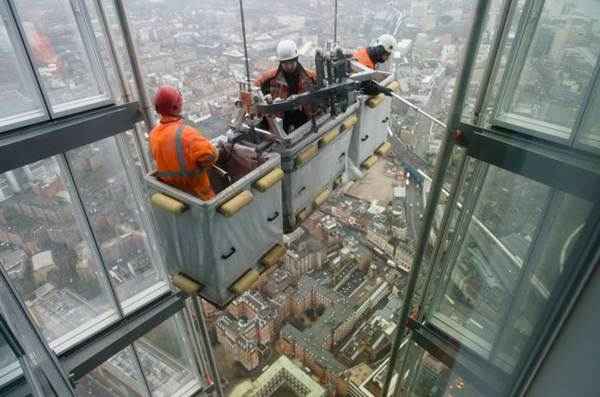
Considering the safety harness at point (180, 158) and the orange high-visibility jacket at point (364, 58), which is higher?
the orange high-visibility jacket at point (364, 58)

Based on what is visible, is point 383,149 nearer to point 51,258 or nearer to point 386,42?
point 386,42

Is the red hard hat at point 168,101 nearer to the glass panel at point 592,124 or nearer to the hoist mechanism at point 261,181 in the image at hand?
the hoist mechanism at point 261,181

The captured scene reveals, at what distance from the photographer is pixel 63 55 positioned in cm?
272

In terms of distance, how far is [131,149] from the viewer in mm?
3252

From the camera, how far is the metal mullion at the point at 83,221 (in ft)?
9.54

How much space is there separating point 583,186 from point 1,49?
3.07 m

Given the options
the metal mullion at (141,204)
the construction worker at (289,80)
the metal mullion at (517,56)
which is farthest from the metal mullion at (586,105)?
the metal mullion at (141,204)

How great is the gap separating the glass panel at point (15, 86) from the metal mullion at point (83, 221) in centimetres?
34

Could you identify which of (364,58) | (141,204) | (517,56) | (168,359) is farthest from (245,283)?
(168,359)

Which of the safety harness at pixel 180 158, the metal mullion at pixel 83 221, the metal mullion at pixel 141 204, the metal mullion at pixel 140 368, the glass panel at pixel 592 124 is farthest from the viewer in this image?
the metal mullion at pixel 140 368

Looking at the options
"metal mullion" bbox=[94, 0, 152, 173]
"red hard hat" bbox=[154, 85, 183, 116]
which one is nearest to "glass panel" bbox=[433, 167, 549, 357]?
"red hard hat" bbox=[154, 85, 183, 116]

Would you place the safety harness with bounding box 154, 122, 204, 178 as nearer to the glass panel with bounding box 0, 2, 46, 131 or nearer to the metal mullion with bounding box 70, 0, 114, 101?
the metal mullion with bounding box 70, 0, 114, 101

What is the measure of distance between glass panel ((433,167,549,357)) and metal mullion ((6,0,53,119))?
2928mm

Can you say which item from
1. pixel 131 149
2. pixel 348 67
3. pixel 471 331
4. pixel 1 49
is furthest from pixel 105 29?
pixel 471 331
